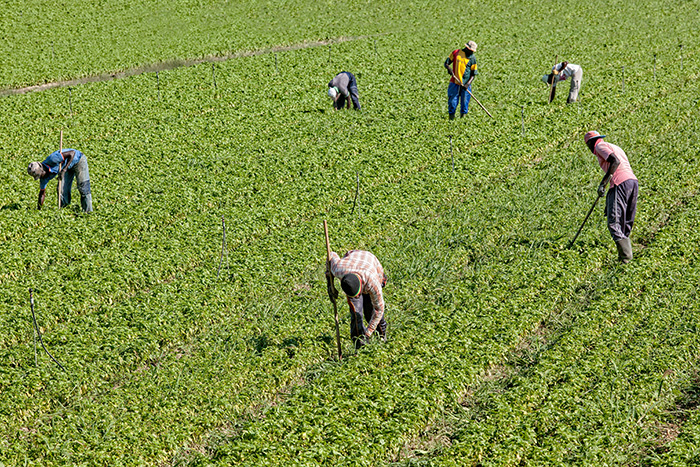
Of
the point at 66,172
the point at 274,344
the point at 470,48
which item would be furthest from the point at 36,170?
the point at 470,48

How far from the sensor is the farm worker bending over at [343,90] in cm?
2088

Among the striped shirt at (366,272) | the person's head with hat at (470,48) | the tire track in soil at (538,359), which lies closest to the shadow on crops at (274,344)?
the striped shirt at (366,272)

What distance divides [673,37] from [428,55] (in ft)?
34.8

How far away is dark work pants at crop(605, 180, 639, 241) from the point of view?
1216 centimetres

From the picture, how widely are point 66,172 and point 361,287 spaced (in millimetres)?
8713

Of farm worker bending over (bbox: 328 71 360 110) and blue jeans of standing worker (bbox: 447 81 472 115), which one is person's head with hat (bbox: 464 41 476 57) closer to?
blue jeans of standing worker (bbox: 447 81 472 115)

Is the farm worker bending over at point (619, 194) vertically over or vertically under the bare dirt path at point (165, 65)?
over

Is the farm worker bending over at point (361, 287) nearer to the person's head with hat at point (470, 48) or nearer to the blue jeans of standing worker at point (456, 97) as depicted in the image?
the blue jeans of standing worker at point (456, 97)

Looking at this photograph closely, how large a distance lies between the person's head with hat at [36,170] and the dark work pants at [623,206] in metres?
10.8

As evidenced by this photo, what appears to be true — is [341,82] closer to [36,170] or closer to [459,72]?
[459,72]

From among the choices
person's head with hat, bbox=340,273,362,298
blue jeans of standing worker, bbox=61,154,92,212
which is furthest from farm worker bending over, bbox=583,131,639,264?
blue jeans of standing worker, bbox=61,154,92,212

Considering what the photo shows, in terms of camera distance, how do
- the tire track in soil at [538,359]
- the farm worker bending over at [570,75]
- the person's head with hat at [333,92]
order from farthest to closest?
the farm worker bending over at [570,75]
the person's head with hat at [333,92]
the tire track in soil at [538,359]

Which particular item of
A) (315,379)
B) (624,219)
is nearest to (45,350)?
(315,379)

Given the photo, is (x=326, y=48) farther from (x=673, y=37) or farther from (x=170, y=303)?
(x=170, y=303)
